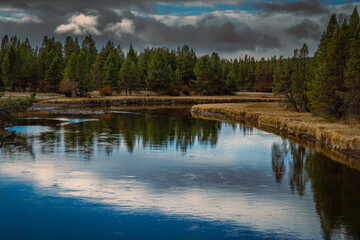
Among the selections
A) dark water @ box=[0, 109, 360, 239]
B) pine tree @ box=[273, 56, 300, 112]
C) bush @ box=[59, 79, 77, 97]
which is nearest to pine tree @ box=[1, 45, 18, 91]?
bush @ box=[59, 79, 77, 97]

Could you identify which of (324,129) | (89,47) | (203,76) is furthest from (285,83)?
(89,47)

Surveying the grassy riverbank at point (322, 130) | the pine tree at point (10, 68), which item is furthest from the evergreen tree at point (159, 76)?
the grassy riverbank at point (322, 130)

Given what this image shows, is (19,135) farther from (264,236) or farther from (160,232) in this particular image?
(264,236)

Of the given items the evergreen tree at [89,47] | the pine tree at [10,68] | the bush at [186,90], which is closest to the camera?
the pine tree at [10,68]

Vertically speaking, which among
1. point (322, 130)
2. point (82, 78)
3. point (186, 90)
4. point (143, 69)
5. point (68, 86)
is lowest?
point (322, 130)

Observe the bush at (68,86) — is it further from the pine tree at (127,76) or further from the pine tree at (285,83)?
the pine tree at (285,83)

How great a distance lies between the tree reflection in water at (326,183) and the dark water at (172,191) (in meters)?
0.05

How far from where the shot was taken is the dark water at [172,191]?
15313 mm

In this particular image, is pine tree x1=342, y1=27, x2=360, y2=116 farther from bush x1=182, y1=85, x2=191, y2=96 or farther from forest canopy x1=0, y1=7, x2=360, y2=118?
bush x1=182, y1=85, x2=191, y2=96

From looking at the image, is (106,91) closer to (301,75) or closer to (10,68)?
(10,68)

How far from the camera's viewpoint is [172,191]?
66.0 ft

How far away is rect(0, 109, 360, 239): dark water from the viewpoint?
15.3 meters

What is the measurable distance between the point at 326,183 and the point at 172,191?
886 cm

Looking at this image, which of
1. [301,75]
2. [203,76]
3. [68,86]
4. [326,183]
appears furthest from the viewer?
[203,76]
